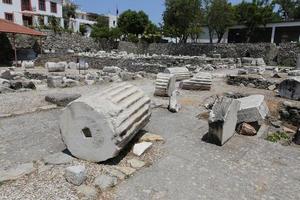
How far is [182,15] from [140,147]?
89.4ft

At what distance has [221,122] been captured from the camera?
5.04 metres

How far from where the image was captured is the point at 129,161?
14.2 feet

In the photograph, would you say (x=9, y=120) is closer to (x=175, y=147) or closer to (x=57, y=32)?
(x=175, y=147)

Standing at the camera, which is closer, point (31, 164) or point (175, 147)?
point (31, 164)

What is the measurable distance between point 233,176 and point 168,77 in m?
5.21

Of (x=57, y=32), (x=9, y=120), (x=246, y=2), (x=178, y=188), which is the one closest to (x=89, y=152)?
(x=178, y=188)

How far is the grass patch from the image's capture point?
19.5 ft

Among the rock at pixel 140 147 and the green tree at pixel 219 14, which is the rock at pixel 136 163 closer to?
the rock at pixel 140 147

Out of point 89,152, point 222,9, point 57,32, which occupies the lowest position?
point 89,152

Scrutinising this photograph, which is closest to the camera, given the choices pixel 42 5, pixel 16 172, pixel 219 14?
pixel 16 172

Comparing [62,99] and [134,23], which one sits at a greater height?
[134,23]

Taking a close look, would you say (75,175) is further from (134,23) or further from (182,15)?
(134,23)

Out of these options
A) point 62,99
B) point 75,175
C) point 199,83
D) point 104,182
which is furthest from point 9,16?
point 104,182

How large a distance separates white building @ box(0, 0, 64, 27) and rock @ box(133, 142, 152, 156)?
30.9 m
